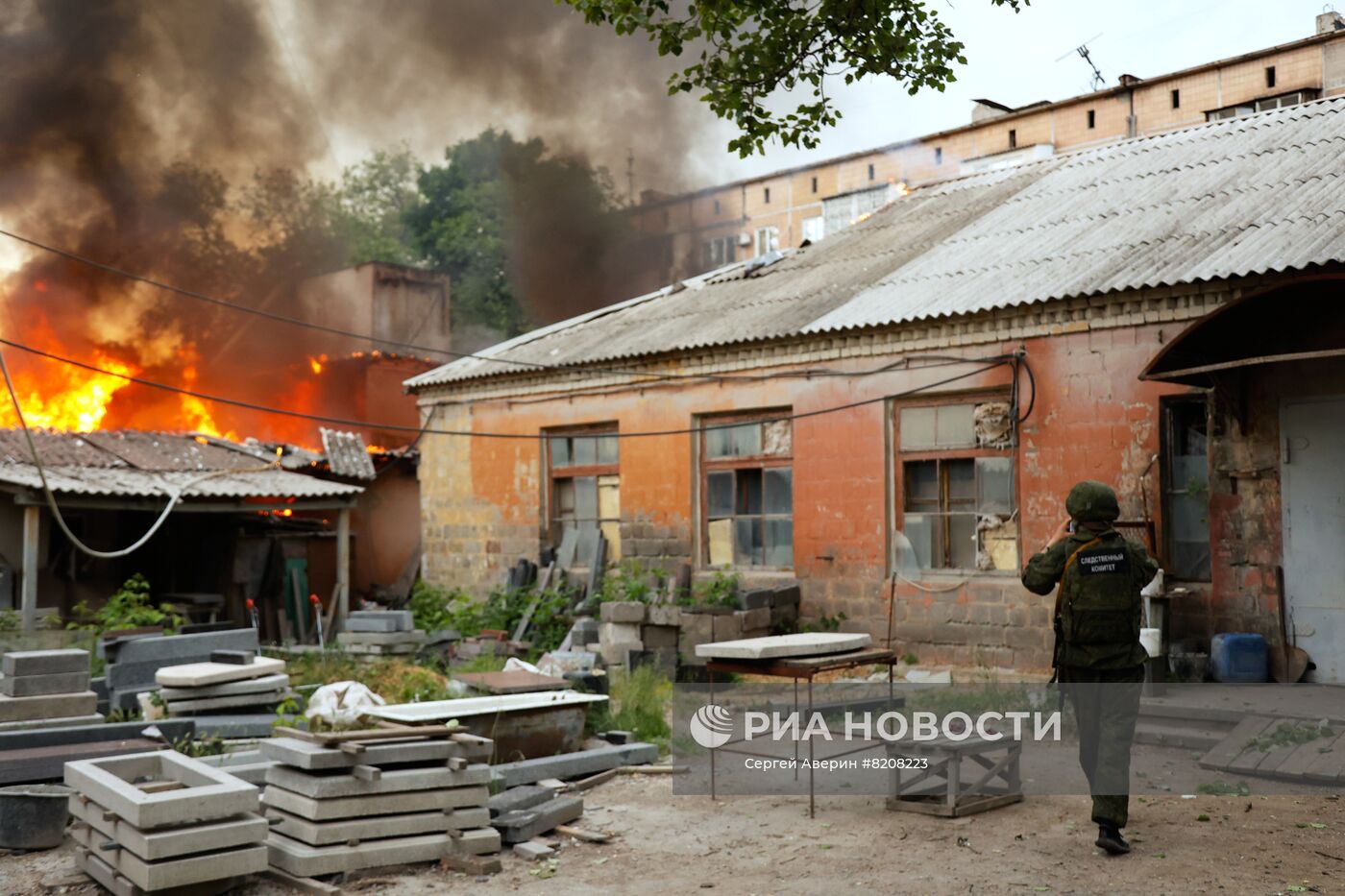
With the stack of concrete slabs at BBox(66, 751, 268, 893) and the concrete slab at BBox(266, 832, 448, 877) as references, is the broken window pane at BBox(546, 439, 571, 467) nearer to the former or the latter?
the concrete slab at BBox(266, 832, 448, 877)

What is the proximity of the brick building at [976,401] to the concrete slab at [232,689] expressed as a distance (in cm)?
598

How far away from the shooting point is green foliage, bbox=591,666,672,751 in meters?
9.53

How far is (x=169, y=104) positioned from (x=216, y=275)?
4.28 m

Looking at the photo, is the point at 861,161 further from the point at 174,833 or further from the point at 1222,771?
the point at 174,833

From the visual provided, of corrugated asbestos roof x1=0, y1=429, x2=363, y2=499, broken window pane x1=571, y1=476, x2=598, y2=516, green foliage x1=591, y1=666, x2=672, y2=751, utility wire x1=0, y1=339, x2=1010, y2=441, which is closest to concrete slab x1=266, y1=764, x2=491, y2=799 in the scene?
green foliage x1=591, y1=666, x2=672, y2=751

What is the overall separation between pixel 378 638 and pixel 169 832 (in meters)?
8.70

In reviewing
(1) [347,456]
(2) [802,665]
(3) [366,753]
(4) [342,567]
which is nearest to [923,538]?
(2) [802,665]

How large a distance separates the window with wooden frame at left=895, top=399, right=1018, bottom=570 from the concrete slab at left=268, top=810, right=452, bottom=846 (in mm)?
7182

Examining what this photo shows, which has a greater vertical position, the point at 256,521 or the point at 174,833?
the point at 256,521

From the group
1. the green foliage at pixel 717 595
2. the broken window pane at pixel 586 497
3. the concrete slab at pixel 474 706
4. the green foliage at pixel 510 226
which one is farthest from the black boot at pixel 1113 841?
the green foliage at pixel 510 226

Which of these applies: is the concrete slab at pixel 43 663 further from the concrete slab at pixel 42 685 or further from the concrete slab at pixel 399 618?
the concrete slab at pixel 399 618

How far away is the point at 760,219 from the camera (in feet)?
155

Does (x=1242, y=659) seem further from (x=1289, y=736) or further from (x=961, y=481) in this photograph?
(x=961, y=481)

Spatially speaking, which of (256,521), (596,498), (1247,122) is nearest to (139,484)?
(256,521)
